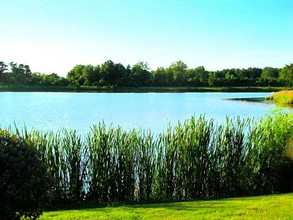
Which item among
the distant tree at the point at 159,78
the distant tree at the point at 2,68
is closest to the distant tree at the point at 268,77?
the distant tree at the point at 159,78

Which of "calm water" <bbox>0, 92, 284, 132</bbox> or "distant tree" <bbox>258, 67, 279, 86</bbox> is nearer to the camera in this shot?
"calm water" <bbox>0, 92, 284, 132</bbox>

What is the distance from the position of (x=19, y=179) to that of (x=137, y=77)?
75104 mm

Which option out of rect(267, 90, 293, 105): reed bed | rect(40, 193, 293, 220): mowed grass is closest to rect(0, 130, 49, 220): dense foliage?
rect(40, 193, 293, 220): mowed grass

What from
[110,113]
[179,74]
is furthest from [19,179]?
[179,74]

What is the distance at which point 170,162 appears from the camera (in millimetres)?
7852

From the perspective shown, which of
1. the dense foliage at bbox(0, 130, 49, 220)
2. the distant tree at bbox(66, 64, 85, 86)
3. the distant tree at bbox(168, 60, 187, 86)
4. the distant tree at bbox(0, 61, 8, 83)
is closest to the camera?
the dense foliage at bbox(0, 130, 49, 220)

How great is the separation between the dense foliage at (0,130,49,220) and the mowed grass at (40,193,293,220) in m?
1.26

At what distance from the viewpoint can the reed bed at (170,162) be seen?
7.52m

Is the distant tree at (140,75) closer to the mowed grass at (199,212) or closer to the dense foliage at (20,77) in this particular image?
the dense foliage at (20,77)

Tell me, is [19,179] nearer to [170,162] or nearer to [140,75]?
[170,162]

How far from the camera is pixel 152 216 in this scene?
526 centimetres

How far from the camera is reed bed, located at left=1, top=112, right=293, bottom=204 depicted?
296 inches

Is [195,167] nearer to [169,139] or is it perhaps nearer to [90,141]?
[169,139]

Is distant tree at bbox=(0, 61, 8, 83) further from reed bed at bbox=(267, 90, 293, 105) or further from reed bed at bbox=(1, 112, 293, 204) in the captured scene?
reed bed at bbox=(1, 112, 293, 204)
